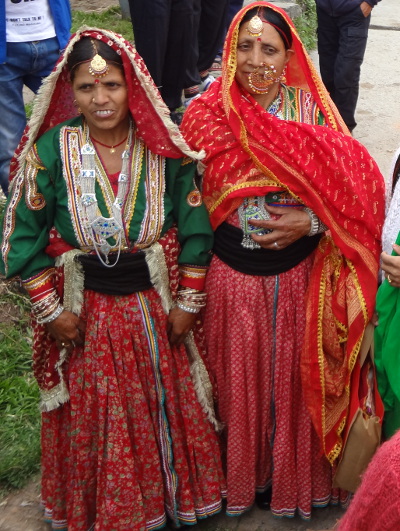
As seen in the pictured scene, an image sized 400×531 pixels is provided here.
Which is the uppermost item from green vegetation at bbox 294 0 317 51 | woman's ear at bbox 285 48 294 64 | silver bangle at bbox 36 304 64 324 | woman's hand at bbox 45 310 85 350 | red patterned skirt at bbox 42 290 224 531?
woman's ear at bbox 285 48 294 64

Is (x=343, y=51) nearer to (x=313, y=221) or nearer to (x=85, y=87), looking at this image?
(x=313, y=221)

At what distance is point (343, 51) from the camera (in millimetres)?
5828

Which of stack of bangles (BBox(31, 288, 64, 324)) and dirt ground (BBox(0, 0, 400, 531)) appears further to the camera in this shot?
dirt ground (BBox(0, 0, 400, 531))

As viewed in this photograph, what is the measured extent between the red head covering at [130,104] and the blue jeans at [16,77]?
1.72 metres

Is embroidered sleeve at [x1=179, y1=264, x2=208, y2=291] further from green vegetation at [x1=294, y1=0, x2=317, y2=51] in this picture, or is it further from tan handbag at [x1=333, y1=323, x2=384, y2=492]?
green vegetation at [x1=294, y1=0, x2=317, y2=51]

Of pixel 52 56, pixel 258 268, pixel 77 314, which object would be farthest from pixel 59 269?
pixel 52 56

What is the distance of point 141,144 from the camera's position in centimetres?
268

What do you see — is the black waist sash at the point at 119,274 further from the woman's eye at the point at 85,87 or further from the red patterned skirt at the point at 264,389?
the woman's eye at the point at 85,87

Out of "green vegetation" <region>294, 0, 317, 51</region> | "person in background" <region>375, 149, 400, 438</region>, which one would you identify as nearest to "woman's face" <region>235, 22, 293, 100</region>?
"person in background" <region>375, 149, 400, 438</region>

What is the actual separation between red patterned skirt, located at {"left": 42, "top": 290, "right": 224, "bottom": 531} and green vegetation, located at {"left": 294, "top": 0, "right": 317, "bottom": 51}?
629cm

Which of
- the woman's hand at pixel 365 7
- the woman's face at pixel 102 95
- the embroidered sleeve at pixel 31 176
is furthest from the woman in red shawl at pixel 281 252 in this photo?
the woman's hand at pixel 365 7

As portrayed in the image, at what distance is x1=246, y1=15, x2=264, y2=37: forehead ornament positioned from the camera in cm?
271

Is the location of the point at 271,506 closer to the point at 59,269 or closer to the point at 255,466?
the point at 255,466

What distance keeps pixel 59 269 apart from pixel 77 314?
18 cm
